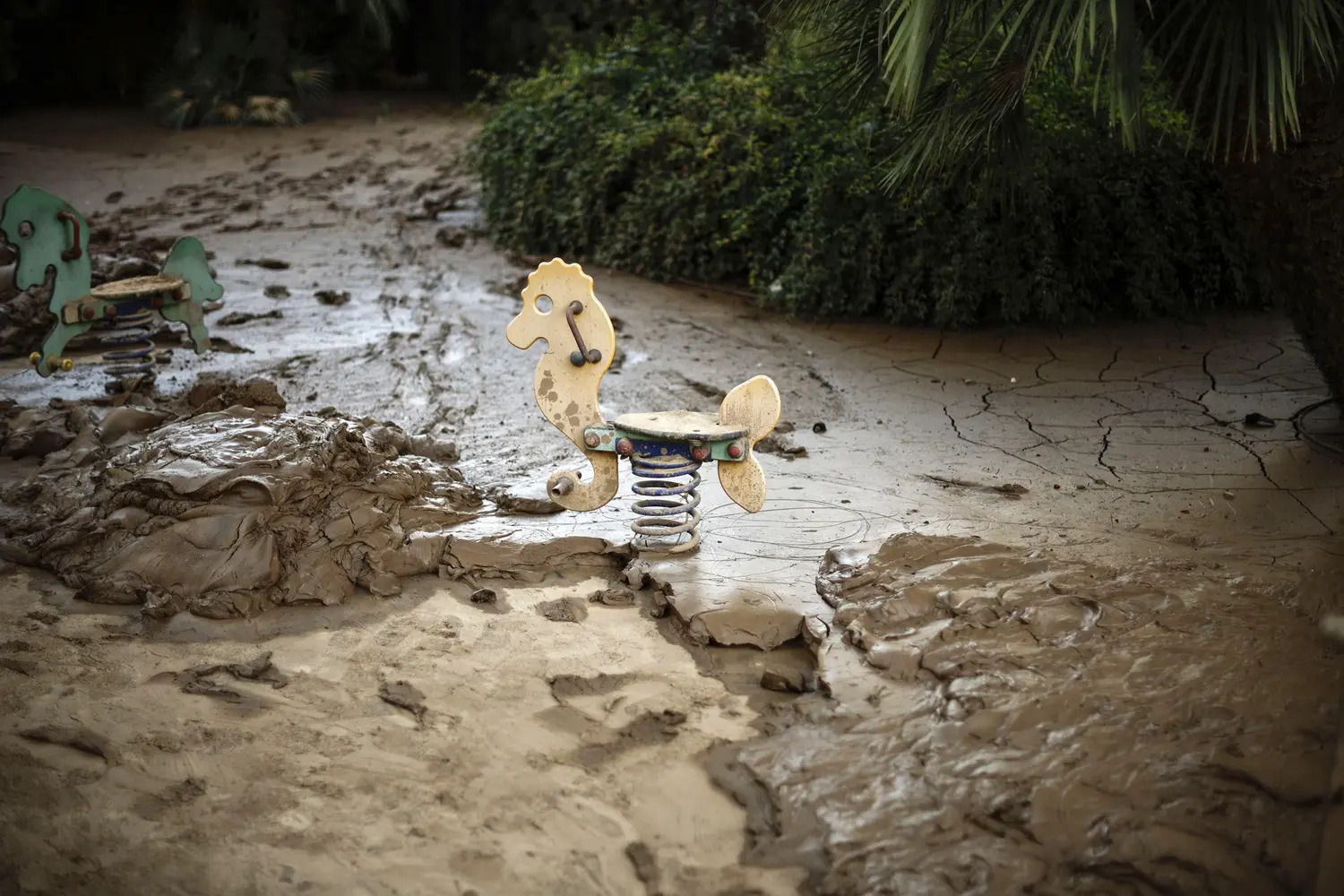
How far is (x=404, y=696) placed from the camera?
3615 millimetres

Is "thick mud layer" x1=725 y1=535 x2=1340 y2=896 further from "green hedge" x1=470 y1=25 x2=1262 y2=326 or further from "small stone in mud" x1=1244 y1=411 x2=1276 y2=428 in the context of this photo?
"green hedge" x1=470 y1=25 x2=1262 y2=326

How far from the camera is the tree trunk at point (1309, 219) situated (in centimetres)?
454

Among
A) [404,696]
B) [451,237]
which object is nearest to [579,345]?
[404,696]

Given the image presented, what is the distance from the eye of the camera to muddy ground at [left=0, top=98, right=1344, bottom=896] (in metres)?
2.91

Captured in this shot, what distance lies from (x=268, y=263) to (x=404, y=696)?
6.58m

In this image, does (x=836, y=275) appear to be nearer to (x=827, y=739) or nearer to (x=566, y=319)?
(x=566, y=319)

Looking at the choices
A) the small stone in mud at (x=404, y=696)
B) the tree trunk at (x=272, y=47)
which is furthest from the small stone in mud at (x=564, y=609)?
the tree trunk at (x=272, y=47)

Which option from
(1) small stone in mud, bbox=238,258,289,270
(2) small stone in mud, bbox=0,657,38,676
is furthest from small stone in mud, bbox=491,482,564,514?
(1) small stone in mud, bbox=238,258,289,270

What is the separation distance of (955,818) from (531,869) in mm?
1062

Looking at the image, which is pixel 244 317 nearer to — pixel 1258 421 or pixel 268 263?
pixel 268 263

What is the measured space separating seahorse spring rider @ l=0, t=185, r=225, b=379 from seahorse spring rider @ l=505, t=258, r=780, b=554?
127 inches

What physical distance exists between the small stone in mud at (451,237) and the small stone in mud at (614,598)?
655 centimetres

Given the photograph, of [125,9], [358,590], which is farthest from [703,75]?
[125,9]

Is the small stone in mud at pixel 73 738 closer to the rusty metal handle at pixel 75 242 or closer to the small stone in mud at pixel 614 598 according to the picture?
the small stone in mud at pixel 614 598
